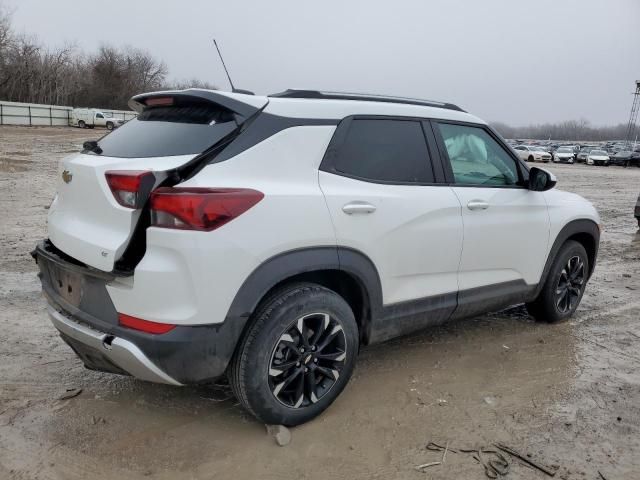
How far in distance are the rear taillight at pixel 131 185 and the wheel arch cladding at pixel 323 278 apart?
64 centimetres

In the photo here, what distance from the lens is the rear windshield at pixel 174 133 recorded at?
2793mm

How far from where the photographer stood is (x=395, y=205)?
127 inches

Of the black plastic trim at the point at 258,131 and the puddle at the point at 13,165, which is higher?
the black plastic trim at the point at 258,131

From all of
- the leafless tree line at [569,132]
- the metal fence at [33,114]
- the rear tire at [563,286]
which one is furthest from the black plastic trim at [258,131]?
the leafless tree line at [569,132]

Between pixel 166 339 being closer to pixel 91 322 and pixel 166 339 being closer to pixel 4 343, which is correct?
pixel 91 322

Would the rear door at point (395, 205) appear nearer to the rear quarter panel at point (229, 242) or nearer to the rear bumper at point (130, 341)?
the rear quarter panel at point (229, 242)

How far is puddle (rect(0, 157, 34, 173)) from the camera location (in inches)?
611

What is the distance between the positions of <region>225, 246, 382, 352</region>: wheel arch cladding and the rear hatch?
59 centimetres

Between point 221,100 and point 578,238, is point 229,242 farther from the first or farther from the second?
point 578,238

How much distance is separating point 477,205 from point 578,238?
1.74m

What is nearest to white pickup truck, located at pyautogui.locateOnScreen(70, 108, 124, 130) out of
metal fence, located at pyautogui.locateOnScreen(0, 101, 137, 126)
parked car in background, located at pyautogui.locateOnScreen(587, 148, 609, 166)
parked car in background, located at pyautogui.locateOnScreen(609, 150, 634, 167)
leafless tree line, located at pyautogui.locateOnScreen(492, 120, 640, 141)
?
metal fence, located at pyautogui.locateOnScreen(0, 101, 137, 126)

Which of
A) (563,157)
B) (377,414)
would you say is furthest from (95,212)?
(563,157)

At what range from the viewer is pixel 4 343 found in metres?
4.05

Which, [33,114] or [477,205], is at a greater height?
[33,114]
